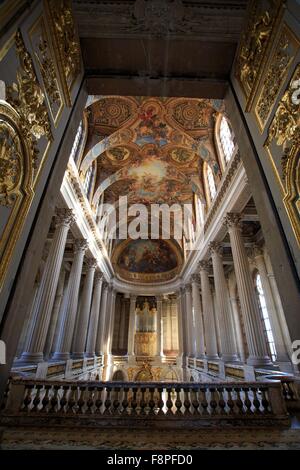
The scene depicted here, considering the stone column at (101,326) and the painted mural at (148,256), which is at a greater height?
the painted mural at (148,256)

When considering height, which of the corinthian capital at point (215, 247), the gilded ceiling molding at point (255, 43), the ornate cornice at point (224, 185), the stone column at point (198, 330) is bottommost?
the stone column at point (198, 330)

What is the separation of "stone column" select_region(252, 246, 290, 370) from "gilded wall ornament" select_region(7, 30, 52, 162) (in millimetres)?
9790

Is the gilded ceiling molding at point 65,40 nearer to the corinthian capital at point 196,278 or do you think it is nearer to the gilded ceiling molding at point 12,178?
the gilded ceiling molding at point 12,178

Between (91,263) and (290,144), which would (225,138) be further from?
(91,263)

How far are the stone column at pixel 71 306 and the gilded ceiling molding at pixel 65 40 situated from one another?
8.24m

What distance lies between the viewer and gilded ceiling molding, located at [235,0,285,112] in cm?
266

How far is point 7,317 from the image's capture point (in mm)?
→ 1998

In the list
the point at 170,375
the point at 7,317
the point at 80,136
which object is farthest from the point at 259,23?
the point at 170,375

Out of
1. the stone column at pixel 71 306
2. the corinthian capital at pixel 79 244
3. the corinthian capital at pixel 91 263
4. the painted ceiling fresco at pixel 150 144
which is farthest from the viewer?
the corinthian capital at pixel 91 263

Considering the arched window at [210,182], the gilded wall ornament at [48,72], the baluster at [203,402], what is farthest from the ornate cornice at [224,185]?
the baluster at [203,402]

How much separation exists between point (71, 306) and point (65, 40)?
917cm

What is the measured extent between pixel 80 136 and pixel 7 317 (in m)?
9.69

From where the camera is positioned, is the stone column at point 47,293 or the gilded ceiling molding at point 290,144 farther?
the stone column at point 47,293

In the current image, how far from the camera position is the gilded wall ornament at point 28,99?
83.7 inches
